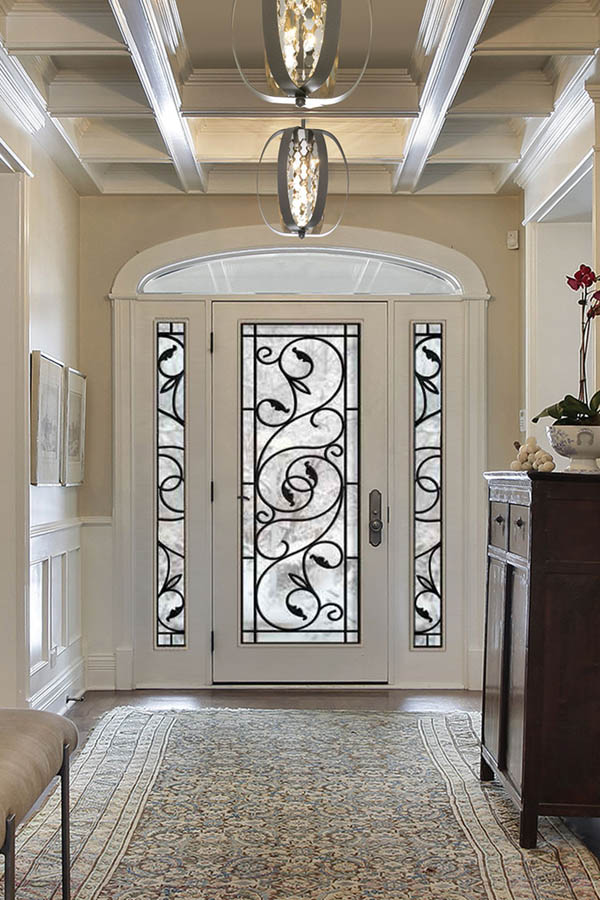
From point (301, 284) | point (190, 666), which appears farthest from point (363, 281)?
point (190, 666)

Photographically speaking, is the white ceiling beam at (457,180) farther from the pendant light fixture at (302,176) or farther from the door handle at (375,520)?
the pendant light fixture at (302,176)

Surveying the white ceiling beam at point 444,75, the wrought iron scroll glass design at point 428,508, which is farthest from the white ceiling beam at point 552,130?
the wrought iron scroll glass design at point 428,508

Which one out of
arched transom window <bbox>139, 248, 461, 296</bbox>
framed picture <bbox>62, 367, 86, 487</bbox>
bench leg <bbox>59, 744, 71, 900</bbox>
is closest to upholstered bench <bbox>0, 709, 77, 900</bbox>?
bench leg <bbox>59, 744, 71, 900</bbox>

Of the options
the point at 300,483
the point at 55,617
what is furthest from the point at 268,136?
the point at 55,617

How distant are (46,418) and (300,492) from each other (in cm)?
160

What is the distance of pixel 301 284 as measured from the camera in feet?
18.7

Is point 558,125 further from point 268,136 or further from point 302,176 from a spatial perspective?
point 302,176

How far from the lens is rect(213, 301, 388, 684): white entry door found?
559 cm

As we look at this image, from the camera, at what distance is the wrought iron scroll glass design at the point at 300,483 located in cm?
560

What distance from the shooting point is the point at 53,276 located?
16.1 feet

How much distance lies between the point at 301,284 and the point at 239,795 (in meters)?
3.01

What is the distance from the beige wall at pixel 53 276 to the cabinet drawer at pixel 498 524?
2034mm

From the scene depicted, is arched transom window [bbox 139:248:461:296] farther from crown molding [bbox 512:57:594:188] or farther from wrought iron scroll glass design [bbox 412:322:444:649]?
crown molding [bbox 512:57:594:188]

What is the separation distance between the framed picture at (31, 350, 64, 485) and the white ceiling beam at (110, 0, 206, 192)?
1141mm
